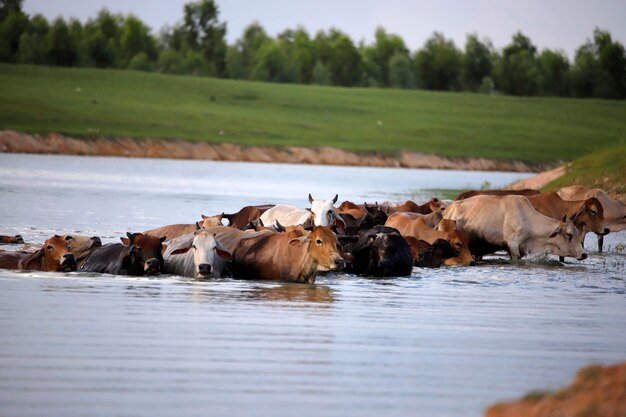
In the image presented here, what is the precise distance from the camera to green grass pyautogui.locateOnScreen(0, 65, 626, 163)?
101000mm

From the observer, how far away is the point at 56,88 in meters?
113

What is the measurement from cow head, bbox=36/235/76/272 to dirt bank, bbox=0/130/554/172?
6770 centimetres

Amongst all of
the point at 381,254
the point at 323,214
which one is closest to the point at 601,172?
the point at 323,214

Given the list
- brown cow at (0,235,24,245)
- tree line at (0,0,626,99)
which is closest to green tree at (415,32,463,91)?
tree line at (0,0,626,99)

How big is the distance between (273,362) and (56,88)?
10489cm

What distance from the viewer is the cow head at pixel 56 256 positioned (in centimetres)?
1747

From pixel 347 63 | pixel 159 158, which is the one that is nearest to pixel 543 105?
pixel 347 63

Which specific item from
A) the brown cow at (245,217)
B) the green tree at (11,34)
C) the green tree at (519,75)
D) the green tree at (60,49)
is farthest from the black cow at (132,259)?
the green tree at (519,75)

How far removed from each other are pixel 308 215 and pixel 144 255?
3997 mm

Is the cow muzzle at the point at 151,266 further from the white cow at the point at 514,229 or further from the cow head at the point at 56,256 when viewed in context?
the white cow at the point at 514,229

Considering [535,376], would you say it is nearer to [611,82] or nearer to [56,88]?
[56,88]

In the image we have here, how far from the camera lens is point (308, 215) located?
20969 mm

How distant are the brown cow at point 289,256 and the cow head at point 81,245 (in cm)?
199

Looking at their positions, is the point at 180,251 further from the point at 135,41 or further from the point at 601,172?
the point at 135,41
